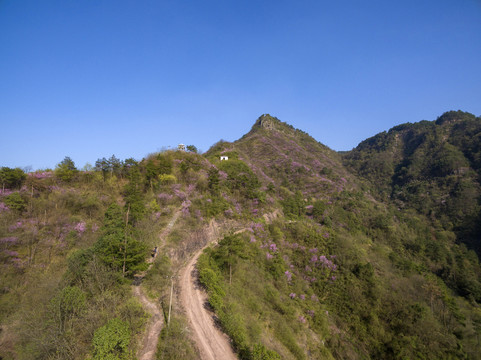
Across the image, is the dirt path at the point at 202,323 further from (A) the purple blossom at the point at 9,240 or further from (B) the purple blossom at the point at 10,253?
(A) the purple blossom at the point at 9,240

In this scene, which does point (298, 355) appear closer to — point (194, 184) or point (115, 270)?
point (115, 270)

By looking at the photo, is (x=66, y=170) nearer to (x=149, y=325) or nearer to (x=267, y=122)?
(x=149, y=325)

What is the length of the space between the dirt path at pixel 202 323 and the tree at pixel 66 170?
21.1 meters

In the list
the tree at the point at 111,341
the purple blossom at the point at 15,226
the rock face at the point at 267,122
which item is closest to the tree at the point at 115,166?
the purple blossom at the point at 15,226

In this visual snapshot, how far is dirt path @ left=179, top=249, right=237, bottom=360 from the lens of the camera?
12.3 metres

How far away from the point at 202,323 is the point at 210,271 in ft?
12.3

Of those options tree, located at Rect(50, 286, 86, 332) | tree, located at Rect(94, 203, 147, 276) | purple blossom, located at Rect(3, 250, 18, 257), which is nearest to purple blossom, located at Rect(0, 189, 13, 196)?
purple blossom, located at Rect(3, 250, 18, 257)

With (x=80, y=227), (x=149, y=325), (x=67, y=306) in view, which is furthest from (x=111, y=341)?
(x=80, y=227)

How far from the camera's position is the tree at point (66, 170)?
25.3m

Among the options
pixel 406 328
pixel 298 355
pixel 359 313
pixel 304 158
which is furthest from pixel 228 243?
pixel 304 158

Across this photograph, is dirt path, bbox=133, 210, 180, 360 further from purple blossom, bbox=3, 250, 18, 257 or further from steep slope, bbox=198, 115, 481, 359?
purple blossom, bbox=3, 250, 18, 257

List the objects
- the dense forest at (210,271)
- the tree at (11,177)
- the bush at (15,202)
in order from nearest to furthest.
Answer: the dense forest at (210,271)
the bush at (15,202)
the tree at (11,177)

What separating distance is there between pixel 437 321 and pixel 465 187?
61533 mm

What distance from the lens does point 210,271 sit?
16.9 metres
